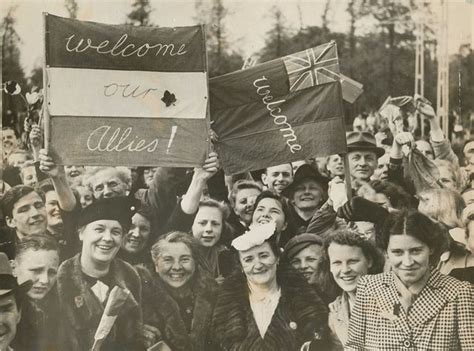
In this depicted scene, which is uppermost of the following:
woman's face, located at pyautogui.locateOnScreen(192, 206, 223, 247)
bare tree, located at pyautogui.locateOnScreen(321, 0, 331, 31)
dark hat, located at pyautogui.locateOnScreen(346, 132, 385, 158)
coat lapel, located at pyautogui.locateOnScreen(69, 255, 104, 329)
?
bare tree, located at pyautogui.locateOnScreen(321, 0, 331, 31)

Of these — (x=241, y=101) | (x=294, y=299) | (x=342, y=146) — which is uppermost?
(x=241, y=101)

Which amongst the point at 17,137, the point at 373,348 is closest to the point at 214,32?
the point at 17,137

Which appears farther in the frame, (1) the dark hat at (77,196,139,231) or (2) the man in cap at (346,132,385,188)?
(2) the man in cap at (346,132,385,188)

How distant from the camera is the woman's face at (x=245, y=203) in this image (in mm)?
4734

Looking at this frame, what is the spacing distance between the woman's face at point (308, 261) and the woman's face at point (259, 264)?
14 centimetres

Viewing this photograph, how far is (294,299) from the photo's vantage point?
4.71 m

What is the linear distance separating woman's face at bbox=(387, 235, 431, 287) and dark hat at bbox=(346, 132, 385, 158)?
0.57 metres

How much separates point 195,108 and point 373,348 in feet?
6.06

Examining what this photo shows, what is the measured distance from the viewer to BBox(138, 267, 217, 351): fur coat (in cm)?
465

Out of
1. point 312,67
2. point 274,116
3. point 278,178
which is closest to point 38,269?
point 278,178

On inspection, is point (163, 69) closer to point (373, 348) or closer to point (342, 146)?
point (342, 146)

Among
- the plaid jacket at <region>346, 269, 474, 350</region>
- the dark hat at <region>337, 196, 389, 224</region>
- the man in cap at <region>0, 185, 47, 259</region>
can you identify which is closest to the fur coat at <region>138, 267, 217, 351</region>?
the man in cap at <region>0, 185, 47, 259</region>

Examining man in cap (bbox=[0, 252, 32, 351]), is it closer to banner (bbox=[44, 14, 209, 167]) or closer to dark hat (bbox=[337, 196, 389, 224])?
banner (bbox=[44, 14, 209, 167])

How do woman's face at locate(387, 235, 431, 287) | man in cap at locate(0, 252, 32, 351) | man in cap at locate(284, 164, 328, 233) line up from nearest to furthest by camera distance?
man in cap at locate(0, 252, 32, 351), woman's face at locate(387, 235, 431, 287), man in cap at locate(284, 164, 328, 233)
